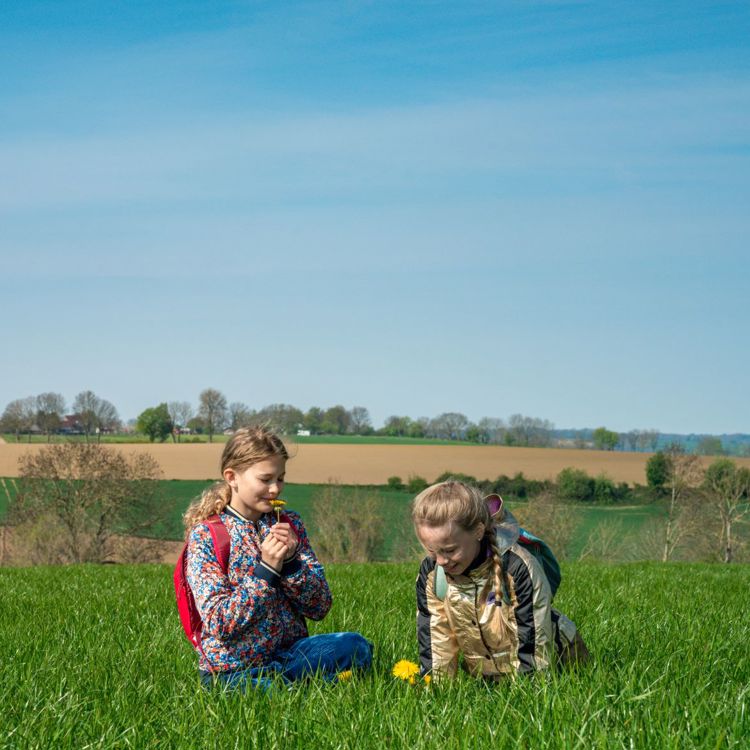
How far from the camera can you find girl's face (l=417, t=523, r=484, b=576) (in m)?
4.55

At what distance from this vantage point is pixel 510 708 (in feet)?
12.6

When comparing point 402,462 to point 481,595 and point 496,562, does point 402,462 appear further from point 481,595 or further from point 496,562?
point 496,562

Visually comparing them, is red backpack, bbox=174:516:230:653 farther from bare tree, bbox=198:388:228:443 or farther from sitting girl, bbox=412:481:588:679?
bare tree, bbox=198:388:228:443

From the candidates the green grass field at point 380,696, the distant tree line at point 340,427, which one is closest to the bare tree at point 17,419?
the distant tree line at point 340,427

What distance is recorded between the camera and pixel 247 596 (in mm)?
4566

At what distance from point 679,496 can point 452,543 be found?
3844cm

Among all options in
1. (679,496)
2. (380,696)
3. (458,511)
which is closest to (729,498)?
(679,496)

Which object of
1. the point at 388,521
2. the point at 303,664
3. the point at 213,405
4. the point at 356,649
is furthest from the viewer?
the point at 213,405

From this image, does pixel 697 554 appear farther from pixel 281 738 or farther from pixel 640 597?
pixel 281 738

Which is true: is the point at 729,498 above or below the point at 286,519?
below

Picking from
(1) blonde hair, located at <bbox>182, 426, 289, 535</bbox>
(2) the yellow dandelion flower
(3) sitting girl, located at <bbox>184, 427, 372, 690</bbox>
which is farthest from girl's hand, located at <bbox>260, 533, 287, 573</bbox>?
(2) the yellow dandelion flower

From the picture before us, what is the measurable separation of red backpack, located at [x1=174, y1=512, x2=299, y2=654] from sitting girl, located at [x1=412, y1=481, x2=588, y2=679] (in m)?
0.74

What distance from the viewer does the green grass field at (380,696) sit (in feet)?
11.7


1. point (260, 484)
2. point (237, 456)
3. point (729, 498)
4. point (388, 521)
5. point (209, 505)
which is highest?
point (237, 456)
